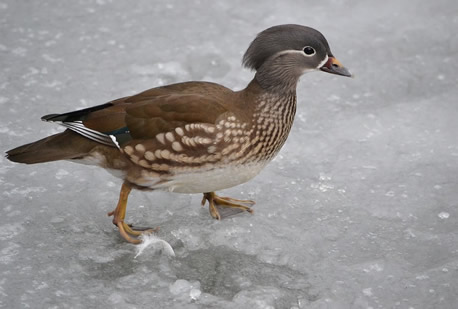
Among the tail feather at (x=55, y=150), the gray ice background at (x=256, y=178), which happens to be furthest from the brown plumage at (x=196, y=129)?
the gray ice background at (x=256, y=178)

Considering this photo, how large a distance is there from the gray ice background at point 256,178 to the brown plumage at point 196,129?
378mm

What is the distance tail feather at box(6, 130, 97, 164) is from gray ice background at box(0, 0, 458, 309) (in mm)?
390

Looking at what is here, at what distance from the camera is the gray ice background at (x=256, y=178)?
145 inches

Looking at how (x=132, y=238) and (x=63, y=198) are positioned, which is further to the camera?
(x=63, y=198)

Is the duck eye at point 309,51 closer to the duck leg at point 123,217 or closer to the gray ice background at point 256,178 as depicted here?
the gray ice background at point 256,178

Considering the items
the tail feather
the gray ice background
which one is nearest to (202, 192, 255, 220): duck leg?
the gray ice background

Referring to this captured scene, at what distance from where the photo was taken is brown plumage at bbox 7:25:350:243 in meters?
3.84

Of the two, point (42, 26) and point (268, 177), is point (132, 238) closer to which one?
point (268, 177)

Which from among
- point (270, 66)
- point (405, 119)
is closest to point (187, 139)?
point (270, 66)

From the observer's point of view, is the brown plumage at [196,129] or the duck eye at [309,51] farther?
the duck eye at [309,51]

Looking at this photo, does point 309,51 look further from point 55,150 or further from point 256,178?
point 55,150

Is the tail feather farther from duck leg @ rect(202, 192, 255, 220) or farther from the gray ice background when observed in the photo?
duck leg @ rect(202, 192, 255, 220)

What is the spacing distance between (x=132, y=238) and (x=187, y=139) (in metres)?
0.68

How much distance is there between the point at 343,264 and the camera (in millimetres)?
3898
